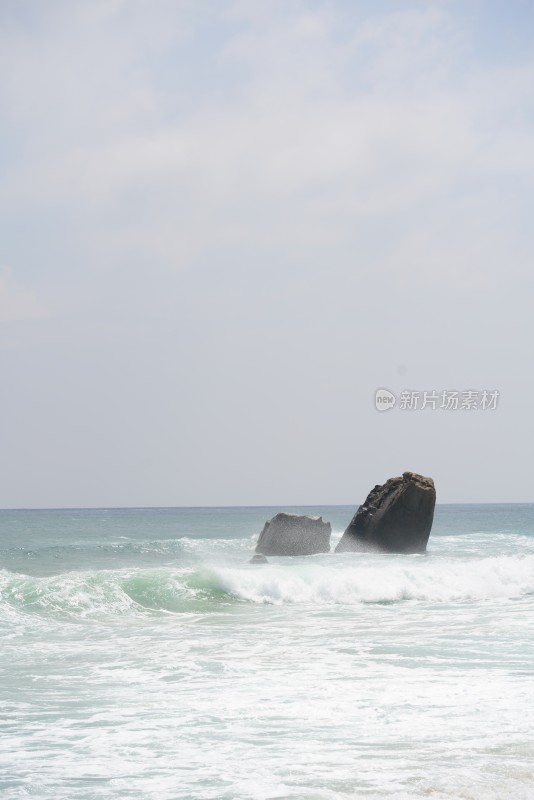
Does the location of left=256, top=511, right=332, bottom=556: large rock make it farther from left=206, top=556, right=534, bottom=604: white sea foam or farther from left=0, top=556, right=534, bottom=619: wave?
left=206, top=556, right=534, bottom=604: white sea foam

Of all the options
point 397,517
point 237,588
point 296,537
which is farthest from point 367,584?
point 296,537

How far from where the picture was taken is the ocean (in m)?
6.69

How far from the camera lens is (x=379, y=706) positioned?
910 centimetres

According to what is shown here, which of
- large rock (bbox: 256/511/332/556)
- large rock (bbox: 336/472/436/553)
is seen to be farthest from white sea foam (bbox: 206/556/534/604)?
large rock (bbox: 256/511/332/556)

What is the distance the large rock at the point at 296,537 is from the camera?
34.1m

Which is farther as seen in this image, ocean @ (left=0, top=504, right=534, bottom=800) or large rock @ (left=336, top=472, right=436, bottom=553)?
large rock @ (left=336, top=472, right=436, bottom=553)

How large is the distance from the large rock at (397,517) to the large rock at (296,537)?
1.53 meters

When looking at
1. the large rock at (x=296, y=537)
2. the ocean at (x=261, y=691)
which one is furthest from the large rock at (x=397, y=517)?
the ocean at (x=261, y=691)

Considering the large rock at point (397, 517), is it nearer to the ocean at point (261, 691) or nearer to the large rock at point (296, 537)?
the large rock at point (296, 537)

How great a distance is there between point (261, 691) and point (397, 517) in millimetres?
23063

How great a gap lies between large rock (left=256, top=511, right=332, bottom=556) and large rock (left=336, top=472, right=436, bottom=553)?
5.01ft

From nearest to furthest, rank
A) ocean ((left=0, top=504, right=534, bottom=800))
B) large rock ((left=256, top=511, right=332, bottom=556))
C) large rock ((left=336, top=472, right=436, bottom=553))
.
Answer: ocean ((left=0, top=504, right=534, bottom=800))
large rock ((left=336, top=472, right=436, bottom=553))
large rock ((left=256, top=511, right=332, bottom=556))

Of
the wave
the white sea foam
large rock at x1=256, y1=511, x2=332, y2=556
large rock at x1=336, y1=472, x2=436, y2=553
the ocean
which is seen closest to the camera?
→ the ocean

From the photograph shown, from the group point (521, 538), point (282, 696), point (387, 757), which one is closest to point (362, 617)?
point (282, 696)
